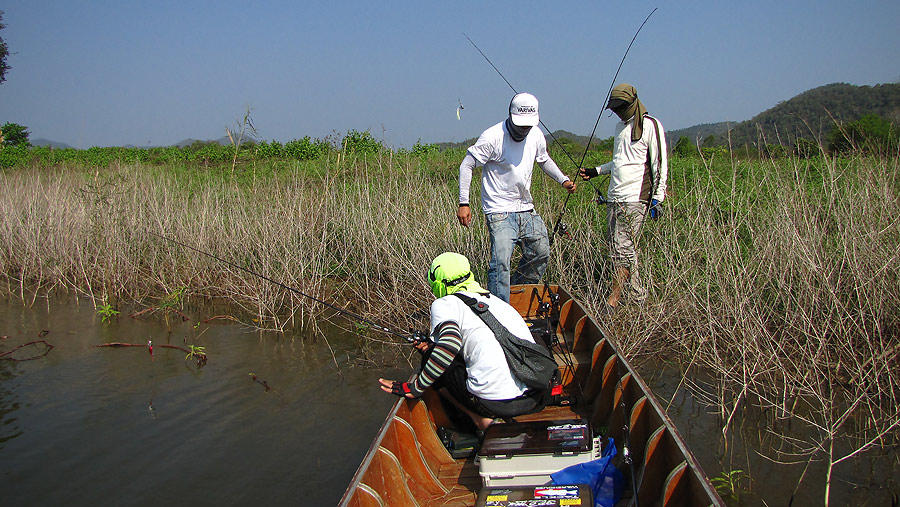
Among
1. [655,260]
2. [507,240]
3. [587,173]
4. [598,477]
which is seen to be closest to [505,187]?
[507,240]

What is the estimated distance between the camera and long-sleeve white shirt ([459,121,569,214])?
472 centimetres

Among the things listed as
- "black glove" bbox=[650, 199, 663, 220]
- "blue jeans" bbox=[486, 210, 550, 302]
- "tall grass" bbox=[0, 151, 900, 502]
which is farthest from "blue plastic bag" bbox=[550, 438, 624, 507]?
"black glove" bbox=[650, 199, 663, 220]

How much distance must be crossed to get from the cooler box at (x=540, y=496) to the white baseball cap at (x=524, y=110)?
2627 millimetres

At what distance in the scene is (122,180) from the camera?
827 centimetres

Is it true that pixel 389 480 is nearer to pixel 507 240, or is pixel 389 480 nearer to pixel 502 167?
pixel 507 240

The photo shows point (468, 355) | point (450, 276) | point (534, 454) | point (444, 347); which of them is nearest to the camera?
point (534, 454)

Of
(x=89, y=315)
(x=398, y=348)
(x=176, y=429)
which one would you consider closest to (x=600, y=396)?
(x=398, y=348)

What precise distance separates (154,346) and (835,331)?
6487mm

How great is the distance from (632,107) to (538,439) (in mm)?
3104

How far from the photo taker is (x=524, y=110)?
4523 millimetres

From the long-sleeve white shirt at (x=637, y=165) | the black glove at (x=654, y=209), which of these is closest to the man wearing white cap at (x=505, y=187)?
the long-sleeve white shirt at (x=637, y=165)

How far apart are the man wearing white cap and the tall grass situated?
944 mm

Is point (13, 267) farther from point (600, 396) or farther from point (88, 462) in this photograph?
point (600, 396)

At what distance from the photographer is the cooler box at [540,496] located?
2717 millimetres
